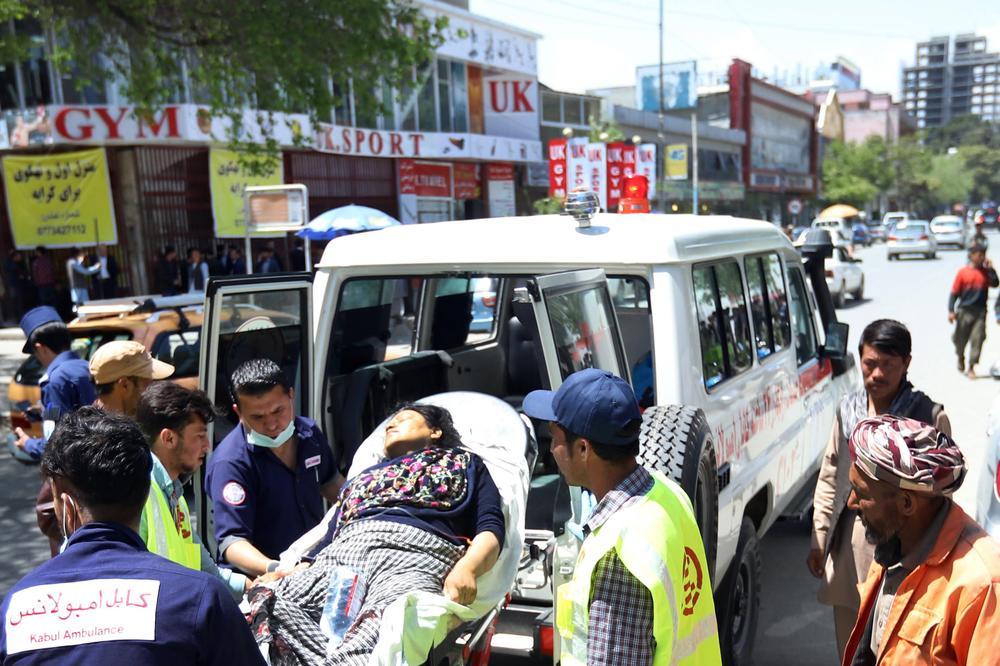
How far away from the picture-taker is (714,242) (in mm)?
4062

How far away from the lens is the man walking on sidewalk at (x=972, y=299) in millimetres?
11242

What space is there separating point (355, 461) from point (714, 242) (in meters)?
1.97

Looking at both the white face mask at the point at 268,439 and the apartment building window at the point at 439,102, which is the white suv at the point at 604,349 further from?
the apartment building window at the point at 439,102

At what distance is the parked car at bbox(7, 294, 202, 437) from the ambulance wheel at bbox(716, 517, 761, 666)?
488 centimetres

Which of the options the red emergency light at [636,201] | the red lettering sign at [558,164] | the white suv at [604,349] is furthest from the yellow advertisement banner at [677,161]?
the white suv at [604,349]

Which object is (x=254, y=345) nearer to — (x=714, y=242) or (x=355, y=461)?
(x=355, y=461)

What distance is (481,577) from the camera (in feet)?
10.3

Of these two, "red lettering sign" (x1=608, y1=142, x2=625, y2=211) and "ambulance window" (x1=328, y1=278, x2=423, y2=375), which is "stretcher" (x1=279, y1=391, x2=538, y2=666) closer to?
"ambulance window" (x1=328, y1=278, x2=423, y2=375)

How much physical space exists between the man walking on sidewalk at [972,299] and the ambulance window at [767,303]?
7.38 m

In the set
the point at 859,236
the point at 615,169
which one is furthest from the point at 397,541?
the point at 859,236

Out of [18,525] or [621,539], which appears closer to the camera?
[621,539]

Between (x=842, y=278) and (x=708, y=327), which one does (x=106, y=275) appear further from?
(x=708, y=327)

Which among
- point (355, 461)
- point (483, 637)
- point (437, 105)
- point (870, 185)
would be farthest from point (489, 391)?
point (870, 185)

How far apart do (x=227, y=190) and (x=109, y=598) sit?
749 inches
